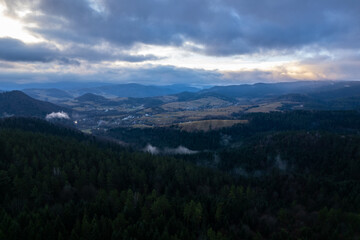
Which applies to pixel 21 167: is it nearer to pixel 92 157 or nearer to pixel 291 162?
pixel 92 157

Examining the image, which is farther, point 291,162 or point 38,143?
point 291,162

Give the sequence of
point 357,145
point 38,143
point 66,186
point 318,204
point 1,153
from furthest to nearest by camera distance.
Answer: point 357,145, point 38,143, point 1,153, point 318,204, point 66,186

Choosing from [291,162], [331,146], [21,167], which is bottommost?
[291,162]

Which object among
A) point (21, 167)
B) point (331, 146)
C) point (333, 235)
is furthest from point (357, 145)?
point (21, 167)

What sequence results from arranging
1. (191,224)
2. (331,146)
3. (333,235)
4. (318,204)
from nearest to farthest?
(333,235) → (191,224) → (318,204) → (331,146)

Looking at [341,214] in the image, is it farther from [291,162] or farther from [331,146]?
[331,146]

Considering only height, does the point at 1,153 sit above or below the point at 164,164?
above

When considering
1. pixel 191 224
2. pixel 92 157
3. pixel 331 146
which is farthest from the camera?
pixel 331 146

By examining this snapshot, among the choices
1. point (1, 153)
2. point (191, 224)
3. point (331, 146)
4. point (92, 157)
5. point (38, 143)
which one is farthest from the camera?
point (331, 146)

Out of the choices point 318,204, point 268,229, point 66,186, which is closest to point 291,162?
point 318,204
